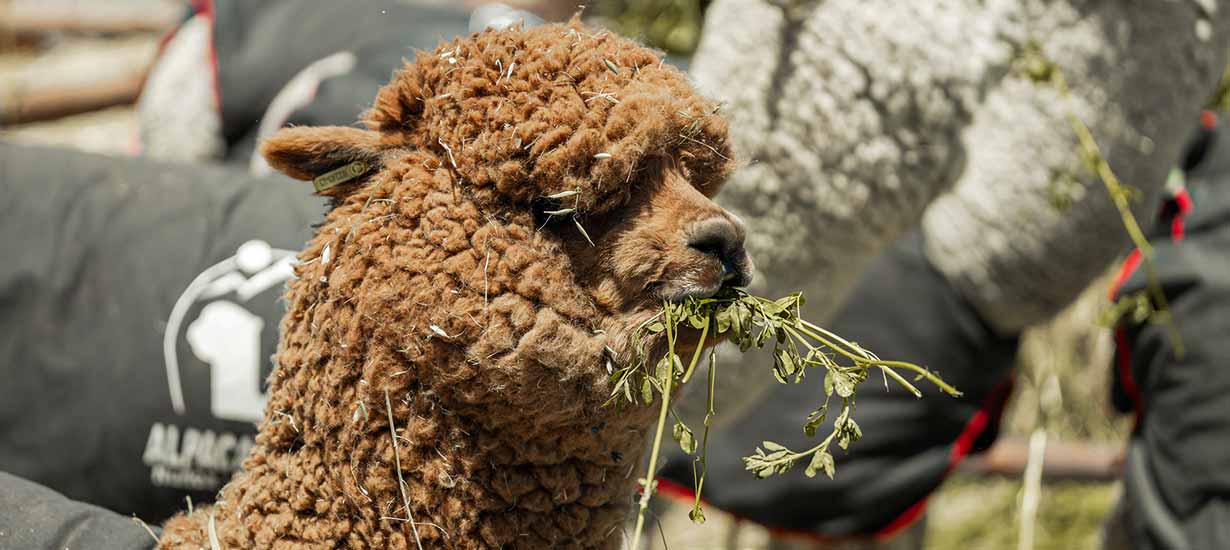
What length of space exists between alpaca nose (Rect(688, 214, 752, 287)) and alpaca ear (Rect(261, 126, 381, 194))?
14.7 inches

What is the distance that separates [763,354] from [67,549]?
1373 mm

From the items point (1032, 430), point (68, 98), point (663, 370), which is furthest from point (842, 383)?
point (68, 98)

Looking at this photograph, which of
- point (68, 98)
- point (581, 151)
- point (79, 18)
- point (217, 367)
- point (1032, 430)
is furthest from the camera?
point (79, 18)

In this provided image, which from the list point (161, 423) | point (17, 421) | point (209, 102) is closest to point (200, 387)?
point (161, 423)

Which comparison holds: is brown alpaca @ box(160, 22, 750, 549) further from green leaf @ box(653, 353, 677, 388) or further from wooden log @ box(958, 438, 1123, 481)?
wooden log @ box(958, 438, 1123, 481)

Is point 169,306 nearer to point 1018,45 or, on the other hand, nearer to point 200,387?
point 200,387

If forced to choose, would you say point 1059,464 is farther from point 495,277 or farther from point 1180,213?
point 495,277

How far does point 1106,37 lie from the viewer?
2.08 m

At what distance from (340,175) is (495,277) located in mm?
236

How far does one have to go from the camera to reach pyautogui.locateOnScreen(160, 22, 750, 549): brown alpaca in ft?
3.77

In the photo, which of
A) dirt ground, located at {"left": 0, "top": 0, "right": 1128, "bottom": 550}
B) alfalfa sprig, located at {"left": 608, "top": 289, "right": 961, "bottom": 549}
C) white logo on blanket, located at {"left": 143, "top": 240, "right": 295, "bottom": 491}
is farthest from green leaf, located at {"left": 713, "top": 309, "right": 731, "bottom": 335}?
dirt ground, located at {"left": 0, "top": 0, "right": 1128, "bottom": 550}

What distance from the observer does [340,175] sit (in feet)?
4.09

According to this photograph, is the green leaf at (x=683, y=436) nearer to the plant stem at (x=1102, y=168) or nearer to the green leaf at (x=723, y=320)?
the green leaf at (x=723, y=320)

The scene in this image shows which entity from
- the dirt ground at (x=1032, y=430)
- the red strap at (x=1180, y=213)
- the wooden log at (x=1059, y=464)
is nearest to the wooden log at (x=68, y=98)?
the dirt ground at (x=1032, y=430)
